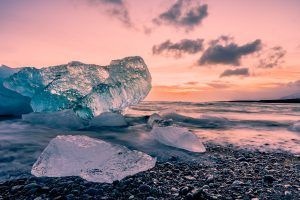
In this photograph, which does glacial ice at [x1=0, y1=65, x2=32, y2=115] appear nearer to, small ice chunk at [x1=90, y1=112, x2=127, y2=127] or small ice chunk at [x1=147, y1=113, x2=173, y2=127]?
small ice chunk at [x1=90, y1=112, x2=127, y2=127]

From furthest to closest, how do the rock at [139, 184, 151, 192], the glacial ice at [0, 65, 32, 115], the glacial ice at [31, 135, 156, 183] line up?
the glacial ice at [0, 65, 32, 115]
the glacial ice at [31, 135, 156, 183]
the rock at [139, 184, 151, 192]

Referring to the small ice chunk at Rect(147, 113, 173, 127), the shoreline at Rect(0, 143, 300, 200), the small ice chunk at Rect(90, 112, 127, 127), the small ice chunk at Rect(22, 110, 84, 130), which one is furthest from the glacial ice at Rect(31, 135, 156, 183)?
the small ice chunk at Rect(90, 112, 127, 127)

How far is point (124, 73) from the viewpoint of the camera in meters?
10.3

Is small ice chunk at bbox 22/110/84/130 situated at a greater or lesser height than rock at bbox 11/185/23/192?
greater

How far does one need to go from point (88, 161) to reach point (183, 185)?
1.17 meters

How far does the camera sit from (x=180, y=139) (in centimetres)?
511

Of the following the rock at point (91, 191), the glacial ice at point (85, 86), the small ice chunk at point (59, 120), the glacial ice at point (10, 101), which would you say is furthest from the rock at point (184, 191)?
the glacial ice at point (10, 101)

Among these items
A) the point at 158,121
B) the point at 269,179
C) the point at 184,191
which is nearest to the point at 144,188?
the point at 184,191

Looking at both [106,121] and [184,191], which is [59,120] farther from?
[184,191]

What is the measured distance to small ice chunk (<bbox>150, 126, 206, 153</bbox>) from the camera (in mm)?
5016

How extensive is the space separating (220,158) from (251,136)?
297 centimetres

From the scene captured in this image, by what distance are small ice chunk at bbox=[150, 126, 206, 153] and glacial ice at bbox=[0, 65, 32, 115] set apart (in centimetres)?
756

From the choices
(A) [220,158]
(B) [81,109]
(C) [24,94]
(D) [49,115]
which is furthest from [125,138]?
(C) [24,94]

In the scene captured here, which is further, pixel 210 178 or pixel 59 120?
pixel 59 120
